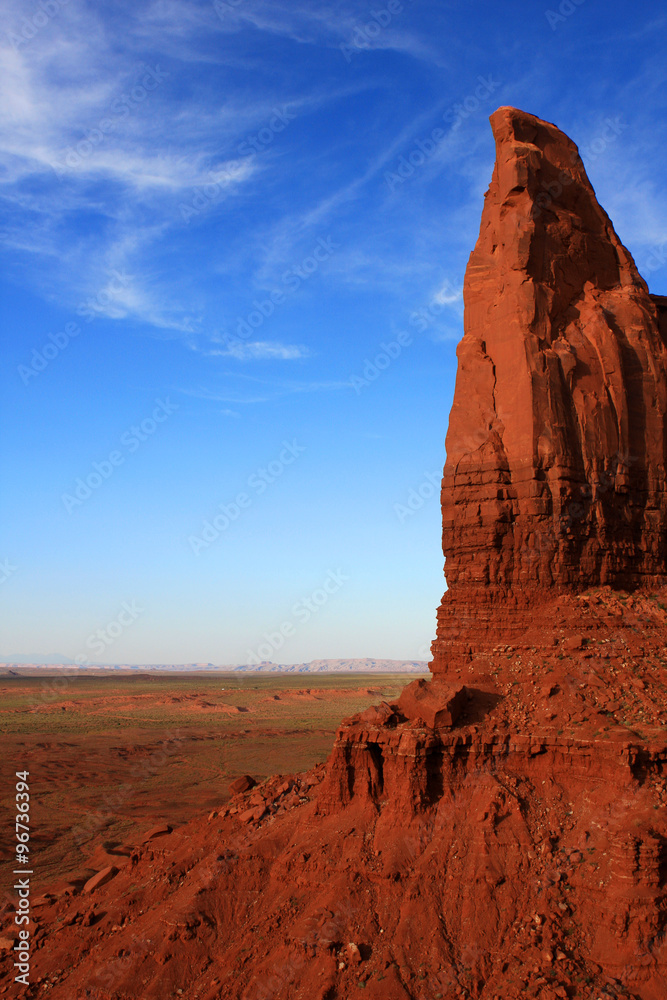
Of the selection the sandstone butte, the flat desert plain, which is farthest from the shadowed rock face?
the flat desert plain

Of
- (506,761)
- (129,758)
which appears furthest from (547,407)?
(129,758)

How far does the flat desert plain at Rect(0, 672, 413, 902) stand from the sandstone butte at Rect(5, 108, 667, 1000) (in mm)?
5985

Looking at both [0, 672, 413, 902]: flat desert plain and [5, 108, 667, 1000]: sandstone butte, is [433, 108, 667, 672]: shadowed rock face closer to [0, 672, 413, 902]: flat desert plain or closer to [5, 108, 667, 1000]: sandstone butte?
[5, 108, 667, 1000]: sandstone butte

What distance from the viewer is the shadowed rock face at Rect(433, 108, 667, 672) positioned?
19.7 metres

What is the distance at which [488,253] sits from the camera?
75.3 feet

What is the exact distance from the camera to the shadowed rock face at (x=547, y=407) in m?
19.7

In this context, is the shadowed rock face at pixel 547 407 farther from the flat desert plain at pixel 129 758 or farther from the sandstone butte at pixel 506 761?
the flat desert plain at pixel 129 758

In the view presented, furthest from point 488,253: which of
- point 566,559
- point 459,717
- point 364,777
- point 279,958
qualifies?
point 279,958

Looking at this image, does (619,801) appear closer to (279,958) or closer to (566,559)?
(566,559)

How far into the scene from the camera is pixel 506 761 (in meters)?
16.6

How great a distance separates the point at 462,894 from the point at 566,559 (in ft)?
29.6

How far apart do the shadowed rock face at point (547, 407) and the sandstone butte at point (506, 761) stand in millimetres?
76

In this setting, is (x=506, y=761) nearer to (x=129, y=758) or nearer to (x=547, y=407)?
(x=547, y=407)

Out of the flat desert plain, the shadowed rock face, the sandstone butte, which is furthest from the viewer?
the flat desert plain
